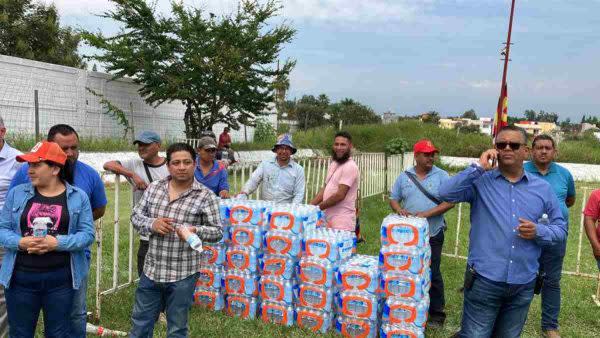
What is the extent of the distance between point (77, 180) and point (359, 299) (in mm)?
2506

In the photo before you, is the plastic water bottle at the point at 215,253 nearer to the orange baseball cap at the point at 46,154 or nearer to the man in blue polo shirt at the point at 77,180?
the man in blue polo shirt at the point at 77,180

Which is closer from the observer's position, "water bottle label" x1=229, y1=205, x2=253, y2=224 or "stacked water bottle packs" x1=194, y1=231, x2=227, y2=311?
"water bottle label" x1=229, y1=205, x2=253, y2=224

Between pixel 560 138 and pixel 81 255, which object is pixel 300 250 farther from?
pixel 560 138

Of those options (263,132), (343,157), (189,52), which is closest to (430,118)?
(263,132)

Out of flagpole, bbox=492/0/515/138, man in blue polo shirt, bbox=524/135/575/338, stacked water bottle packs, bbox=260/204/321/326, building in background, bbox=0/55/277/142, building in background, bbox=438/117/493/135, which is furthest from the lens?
building in background, bbox=438/117/493/135

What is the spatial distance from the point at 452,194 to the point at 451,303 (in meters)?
2.68

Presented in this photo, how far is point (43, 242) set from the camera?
2.55 meters

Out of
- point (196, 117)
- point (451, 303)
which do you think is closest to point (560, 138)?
point (196, 117)

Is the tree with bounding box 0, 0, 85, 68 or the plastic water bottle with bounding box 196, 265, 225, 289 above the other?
the tree with bounding box 0, 0, 85, 68

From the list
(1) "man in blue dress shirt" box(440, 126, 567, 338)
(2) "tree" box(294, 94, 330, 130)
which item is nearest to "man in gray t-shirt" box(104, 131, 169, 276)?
(1) "man in blue dress shirt" box(440, 126, 567, 338)

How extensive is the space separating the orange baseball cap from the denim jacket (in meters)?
0.18

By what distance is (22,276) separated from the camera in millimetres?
2639

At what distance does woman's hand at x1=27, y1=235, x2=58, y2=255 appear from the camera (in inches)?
100

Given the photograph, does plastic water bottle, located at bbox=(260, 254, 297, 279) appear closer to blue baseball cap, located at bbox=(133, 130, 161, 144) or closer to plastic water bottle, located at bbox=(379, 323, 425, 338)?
plastic water bottle, located at bbox=(379, 323, 425, 338)
